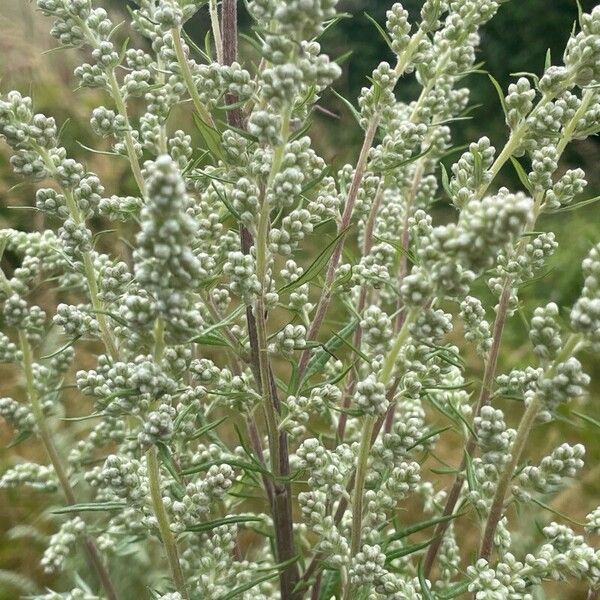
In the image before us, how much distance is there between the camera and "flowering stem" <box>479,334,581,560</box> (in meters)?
1.00

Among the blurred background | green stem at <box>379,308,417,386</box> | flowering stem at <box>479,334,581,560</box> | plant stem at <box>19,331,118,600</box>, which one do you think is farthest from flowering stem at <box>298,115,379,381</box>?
the blurred background

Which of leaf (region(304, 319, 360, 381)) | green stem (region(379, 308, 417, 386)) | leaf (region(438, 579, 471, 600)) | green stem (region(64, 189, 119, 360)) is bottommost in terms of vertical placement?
leaf (region(438, 579, 471, 600))

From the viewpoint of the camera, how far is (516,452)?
1141 mm

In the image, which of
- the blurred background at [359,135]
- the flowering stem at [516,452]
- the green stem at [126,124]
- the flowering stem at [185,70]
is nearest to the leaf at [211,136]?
the flowering stem at [185,70]

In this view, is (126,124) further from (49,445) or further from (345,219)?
(49,445)

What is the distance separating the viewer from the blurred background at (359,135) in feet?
11.0

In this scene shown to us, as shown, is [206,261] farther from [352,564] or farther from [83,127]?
[83,127]

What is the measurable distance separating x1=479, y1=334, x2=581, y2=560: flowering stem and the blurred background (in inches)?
55.2

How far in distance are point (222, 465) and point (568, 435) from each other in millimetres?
2963

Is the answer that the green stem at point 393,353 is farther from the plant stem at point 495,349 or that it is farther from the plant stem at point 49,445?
the plant stem at point 49,445

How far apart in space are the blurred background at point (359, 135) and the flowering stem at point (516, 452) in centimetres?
140

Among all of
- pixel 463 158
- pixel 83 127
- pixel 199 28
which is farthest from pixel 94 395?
pixel 199 28

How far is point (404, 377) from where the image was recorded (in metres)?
1.25

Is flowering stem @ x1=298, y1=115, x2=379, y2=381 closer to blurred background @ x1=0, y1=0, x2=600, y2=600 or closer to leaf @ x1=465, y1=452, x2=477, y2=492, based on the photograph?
leaf @ x1=465, y1=452, x2=477, y2=492
